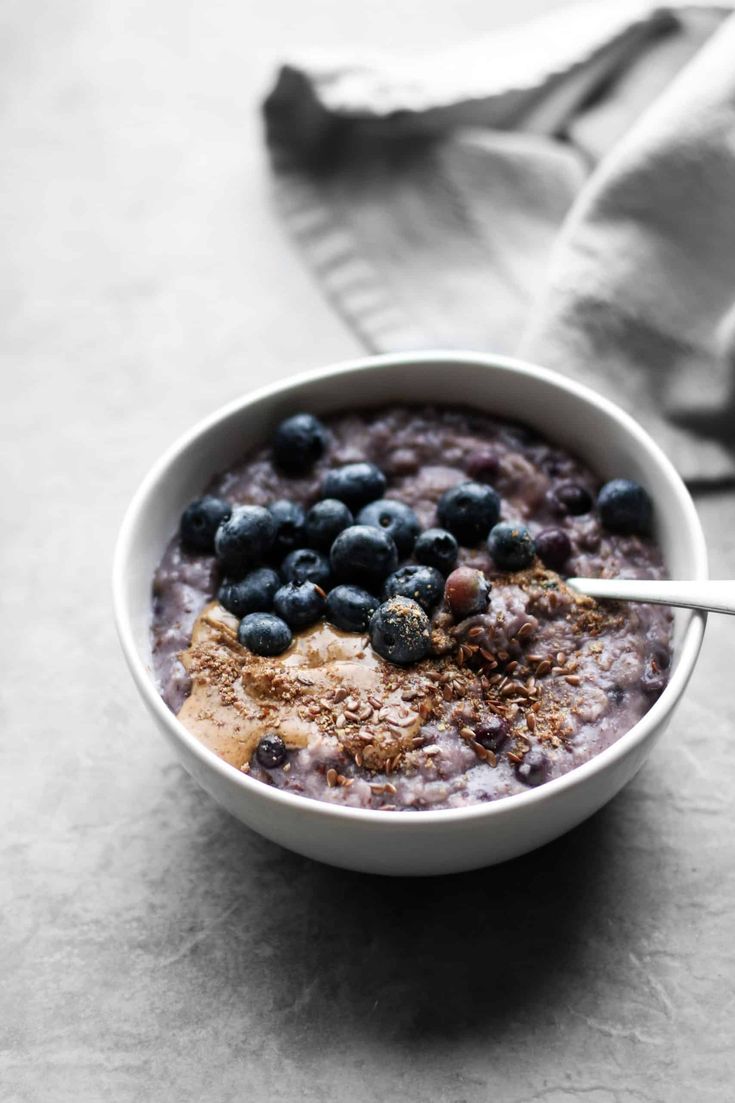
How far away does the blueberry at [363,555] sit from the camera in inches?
80.6

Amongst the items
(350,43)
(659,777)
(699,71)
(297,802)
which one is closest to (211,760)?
(297,802)

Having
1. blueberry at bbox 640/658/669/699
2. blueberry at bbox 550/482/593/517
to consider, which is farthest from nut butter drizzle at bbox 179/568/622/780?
blueberry at bbox 550/482/593/517

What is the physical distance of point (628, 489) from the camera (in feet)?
7.00

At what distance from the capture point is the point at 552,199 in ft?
10.1

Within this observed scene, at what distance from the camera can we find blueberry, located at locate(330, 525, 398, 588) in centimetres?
205

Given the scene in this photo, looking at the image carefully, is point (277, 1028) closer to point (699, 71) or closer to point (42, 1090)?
point (42, 1090)

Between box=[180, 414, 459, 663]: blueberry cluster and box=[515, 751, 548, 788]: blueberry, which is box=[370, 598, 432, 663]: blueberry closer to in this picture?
box=[180, 414, 459, 663]: blueberry cluster

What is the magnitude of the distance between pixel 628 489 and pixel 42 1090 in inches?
56.6

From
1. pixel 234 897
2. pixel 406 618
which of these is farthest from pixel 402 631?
pixel 234 897

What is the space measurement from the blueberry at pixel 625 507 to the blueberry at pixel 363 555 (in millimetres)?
413

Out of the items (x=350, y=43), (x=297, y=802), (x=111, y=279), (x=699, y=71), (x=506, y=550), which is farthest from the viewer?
(x=350, y=43)

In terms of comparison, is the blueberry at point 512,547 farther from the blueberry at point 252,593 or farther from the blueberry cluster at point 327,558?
the blueberry at point 252,593

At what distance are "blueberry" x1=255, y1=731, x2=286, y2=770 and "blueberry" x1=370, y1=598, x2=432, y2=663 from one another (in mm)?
244

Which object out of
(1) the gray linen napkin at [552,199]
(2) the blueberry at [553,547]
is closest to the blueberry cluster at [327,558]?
(2) the blueberry at [553,547]
